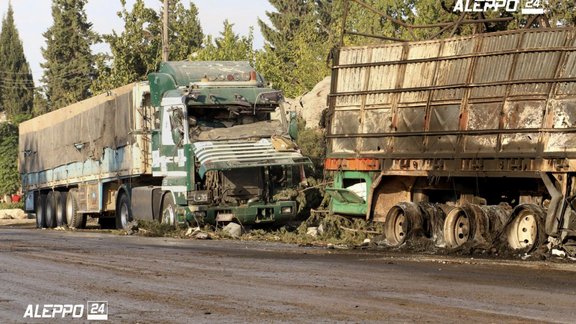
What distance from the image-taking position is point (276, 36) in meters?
93.9

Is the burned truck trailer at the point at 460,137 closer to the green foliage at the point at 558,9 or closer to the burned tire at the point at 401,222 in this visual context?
the burned tire at the point at 401,222

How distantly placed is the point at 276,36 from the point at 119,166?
64.7m

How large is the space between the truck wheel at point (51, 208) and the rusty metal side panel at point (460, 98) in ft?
54.3

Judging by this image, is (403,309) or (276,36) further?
(276,36)

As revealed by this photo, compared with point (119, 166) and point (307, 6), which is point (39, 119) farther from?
point (307, 6)

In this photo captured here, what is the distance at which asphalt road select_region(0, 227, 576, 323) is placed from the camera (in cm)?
980

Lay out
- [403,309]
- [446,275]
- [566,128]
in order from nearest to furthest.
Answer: [403,309]
[446,275]
[566,128]

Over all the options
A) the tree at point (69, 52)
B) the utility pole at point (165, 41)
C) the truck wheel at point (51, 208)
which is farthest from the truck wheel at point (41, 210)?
the tree at point (69, 52)

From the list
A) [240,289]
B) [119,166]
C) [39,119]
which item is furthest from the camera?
[39,119]

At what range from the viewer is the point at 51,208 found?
37.3 metres

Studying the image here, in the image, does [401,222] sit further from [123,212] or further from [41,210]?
[41,210]

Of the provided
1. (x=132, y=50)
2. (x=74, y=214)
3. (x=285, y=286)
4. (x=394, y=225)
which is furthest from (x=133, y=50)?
(x=285, y=286)

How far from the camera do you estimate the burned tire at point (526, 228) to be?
1752cm

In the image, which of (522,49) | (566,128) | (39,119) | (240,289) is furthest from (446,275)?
(39,119)
